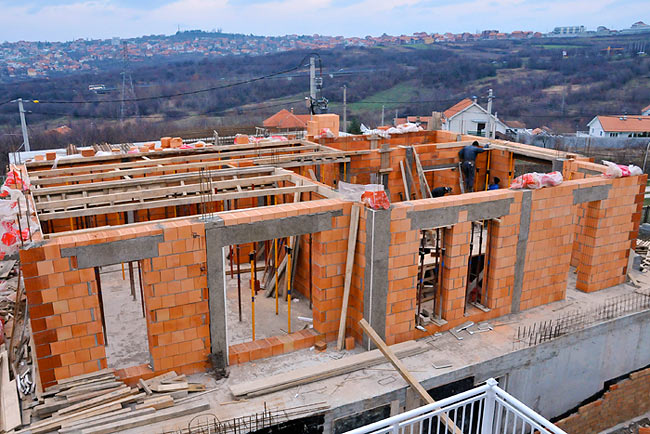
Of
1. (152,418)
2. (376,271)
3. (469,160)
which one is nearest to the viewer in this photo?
(152,418)

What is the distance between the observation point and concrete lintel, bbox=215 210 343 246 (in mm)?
8977

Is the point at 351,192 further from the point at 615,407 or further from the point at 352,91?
the point at 352,91

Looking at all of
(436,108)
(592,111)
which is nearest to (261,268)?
(436,108)

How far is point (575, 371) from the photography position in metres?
11.2

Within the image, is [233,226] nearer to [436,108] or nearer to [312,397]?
[312,397]

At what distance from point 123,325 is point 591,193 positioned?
10429 millimetres

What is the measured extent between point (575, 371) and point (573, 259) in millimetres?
4077

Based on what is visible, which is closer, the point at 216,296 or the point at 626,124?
the point at 216,296

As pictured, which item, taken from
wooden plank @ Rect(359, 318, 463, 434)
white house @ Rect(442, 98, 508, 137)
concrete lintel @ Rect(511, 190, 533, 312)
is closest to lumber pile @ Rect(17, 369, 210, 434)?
wooden plank @ Rect(359, 318, 463, 434)

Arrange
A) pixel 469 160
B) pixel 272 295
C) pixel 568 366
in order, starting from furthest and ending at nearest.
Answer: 1. pixel 469 160
2. pixel 272 295
3. pixel 568 366

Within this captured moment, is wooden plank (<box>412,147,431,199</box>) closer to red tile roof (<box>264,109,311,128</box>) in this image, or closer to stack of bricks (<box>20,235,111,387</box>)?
stack of bricks (<box>20,235,111,387</box>)

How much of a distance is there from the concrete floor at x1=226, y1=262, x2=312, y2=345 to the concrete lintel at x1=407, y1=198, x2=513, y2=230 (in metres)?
3.22

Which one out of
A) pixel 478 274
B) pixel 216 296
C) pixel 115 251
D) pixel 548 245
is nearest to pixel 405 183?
pixel 478 274

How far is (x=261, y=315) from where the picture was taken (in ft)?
37.6
